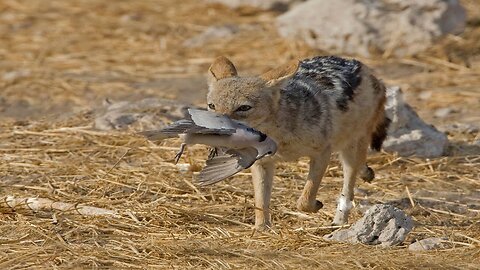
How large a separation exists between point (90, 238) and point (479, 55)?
6.75 m

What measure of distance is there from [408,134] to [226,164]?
3349 mm

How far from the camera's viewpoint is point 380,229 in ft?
20.6

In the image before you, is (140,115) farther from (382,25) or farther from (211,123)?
(211,123)

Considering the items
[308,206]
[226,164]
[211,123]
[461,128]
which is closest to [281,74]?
[308,206]

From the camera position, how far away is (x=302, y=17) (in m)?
12.0

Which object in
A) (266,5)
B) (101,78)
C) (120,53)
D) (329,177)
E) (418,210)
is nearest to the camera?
(418,210)

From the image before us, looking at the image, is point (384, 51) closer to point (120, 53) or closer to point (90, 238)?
point (120, 53)

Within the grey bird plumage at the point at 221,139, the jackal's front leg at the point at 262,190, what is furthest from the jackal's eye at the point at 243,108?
the jackal's front leg at the point at 262,190

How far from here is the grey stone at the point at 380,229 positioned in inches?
247

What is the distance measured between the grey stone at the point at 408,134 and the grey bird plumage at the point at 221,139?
3007 millimetres

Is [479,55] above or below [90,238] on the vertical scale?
below

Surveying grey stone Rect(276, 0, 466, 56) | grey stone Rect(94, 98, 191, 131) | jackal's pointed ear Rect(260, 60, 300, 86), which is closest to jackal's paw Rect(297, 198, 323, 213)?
jackal's pointed ear Rect(260, 60, 300, 86)

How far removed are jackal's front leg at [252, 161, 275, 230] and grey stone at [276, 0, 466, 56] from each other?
5139 mm

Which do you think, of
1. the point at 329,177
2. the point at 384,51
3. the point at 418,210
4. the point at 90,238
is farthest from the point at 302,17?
the point at 90,238
